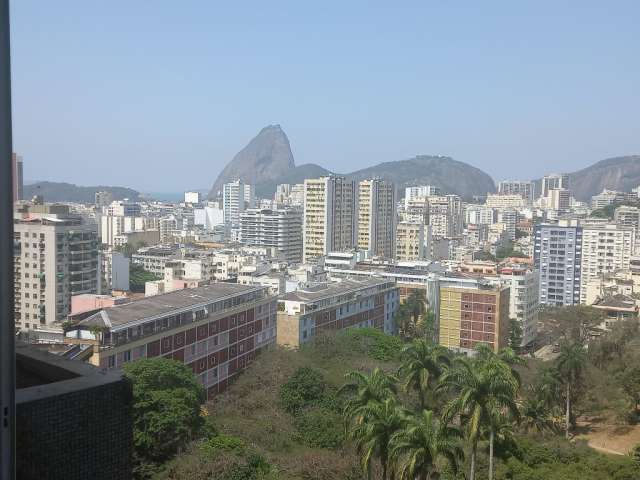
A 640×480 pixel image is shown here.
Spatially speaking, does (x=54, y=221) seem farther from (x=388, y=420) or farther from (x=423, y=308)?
(x=388, y=420)

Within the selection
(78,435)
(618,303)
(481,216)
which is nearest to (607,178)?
(481,216)

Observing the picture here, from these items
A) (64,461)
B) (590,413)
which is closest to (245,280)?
(590,413)

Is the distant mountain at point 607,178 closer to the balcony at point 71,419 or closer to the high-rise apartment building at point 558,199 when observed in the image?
the high-rise apartment building at point 558,199

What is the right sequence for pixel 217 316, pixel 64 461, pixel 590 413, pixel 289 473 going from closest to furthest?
pixel 64 461, pixel 289 473, pixel 590 413, pixel 217 316

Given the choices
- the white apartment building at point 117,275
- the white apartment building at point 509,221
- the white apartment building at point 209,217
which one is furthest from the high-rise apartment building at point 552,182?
the white apartment building at point 117,275

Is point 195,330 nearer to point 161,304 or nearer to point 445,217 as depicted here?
point 161,304

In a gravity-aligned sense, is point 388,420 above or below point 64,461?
below

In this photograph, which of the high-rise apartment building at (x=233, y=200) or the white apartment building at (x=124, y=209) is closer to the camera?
the white apartment building at (x=124, y=209)
